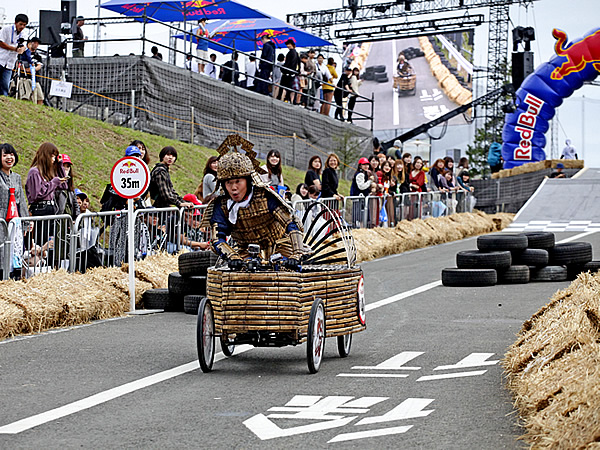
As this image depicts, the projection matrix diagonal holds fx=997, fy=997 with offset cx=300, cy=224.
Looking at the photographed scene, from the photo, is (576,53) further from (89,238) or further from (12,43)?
(89,238)

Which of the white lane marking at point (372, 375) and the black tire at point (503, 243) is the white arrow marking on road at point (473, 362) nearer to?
the white lane marking at point (372, 375)

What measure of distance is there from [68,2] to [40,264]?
14626 millimetres

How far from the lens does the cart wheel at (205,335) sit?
27.7ft

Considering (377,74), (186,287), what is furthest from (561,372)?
(377,74)

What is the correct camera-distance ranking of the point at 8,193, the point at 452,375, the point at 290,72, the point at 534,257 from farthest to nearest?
the point at 290,72
the point at 534,257
the point at 8,193
the point at 452,375

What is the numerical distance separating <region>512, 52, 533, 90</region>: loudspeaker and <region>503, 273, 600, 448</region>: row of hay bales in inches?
1205

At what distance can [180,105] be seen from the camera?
29188 mm

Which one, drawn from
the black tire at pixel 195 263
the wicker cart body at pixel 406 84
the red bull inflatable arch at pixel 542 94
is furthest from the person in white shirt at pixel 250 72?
the wicker cart body at pixel 406 84

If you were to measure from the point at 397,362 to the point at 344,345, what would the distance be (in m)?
0.67

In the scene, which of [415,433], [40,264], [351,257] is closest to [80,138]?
[40,264]

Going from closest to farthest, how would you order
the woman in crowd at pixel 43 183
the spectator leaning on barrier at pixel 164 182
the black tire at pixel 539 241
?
the woman in crowd at pixel 43 183, the spectator leaning on barrier at pixel 164 182, the black tire at pixel 539 241

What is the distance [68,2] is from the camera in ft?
84.7

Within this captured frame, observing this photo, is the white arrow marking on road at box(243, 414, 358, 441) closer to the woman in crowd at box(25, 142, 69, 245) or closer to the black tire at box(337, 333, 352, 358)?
the black tire at box(337, 333, 352, 358)

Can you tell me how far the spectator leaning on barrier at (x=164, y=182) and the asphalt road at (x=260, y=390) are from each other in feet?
12.2
